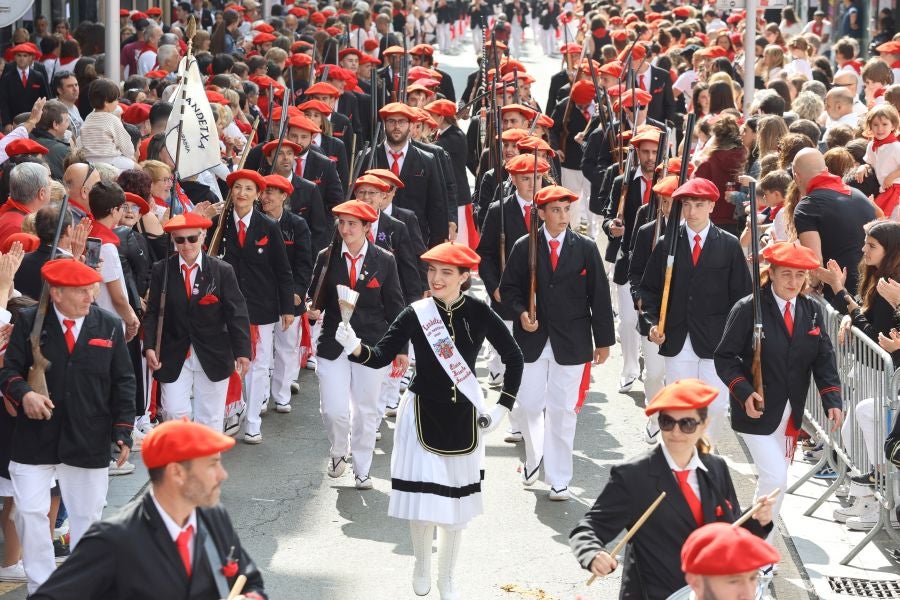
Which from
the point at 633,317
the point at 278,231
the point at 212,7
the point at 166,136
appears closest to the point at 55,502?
the point at 278,231

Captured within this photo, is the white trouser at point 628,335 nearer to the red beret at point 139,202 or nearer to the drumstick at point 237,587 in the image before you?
the red beret at point 139,202

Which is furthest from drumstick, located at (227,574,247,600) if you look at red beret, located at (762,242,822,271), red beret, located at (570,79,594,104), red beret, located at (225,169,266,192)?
red beret, located at (570,79,594,104)

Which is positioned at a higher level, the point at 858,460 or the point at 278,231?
the point at 278,231

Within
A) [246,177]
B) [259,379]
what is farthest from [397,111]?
[259,379]

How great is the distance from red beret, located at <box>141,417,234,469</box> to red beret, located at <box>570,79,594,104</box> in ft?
40.9

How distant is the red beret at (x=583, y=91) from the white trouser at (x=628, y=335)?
4.90 metres

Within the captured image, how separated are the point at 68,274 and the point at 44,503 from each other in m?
1.19

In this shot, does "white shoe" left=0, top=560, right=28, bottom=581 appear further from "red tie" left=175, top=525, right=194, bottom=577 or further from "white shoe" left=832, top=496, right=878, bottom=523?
"white shoe" left=832, top=496, right=878, bottom=523

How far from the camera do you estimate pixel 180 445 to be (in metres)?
4.87

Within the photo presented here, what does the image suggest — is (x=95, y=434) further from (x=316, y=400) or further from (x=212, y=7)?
(x=212, y=7)

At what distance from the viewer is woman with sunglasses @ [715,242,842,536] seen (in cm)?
820

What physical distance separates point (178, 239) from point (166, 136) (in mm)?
2257

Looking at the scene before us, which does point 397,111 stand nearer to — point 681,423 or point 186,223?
point 186,223

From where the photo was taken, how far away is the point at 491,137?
45.1 feet
